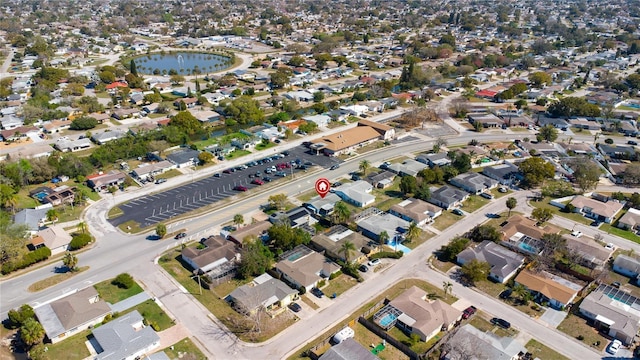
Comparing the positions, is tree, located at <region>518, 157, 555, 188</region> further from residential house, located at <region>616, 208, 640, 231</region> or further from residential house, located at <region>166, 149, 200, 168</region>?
residential house, located at <region>166, 149, 200, 168</region>

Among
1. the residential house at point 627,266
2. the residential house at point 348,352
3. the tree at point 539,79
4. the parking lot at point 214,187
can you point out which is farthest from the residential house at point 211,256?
the tree at point 539,79

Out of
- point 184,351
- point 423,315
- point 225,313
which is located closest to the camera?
point 184,351

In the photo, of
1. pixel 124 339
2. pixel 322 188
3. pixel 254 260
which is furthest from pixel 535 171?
pixel 124 339

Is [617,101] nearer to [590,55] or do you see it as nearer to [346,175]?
[590,55]

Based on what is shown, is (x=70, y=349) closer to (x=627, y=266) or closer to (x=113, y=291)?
(x=113, y=291)

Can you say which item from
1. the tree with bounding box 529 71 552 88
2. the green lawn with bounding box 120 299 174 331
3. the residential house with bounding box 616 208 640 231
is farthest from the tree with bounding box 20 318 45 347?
the tree with bounding box 529 71 552 88

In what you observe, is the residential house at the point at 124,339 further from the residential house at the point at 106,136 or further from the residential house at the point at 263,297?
the residential house at the point at 106,136
